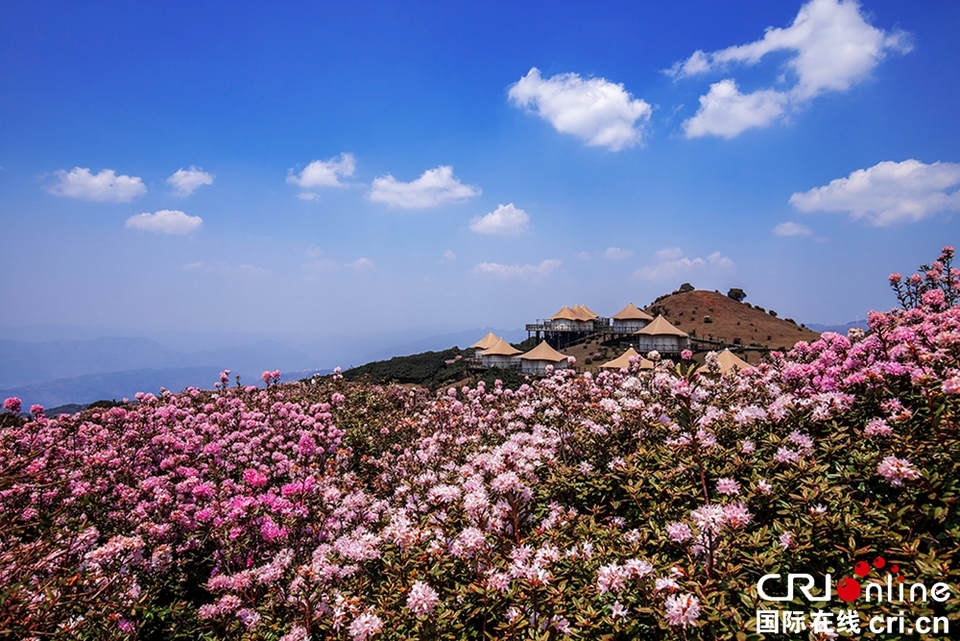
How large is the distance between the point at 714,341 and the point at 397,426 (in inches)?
2119

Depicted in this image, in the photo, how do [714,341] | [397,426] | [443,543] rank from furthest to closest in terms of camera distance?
[714,341], [397,426], [443,543]

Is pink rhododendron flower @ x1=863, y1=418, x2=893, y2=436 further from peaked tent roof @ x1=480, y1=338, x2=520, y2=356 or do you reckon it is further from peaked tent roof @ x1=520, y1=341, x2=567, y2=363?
peaked tent roof @ x1=480, y1=338, x2=520, y2=356

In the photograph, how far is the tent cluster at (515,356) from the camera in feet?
146

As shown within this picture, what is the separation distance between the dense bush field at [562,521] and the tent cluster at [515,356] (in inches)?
1484

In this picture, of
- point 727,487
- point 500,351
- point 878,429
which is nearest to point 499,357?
point 500,351

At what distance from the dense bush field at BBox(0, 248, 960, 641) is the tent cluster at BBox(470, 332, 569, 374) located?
37698 millimetres

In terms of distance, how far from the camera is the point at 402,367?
49531 mm

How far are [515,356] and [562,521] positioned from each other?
1773 inches

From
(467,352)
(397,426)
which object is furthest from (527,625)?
(467,352)

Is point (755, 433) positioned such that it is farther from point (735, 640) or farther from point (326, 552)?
point (326, 552)

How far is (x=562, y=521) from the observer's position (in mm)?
3604

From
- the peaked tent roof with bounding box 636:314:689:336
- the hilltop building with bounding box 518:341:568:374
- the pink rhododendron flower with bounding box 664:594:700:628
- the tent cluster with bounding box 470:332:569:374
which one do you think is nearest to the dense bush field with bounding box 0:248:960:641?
the pink rhododendron flower with bounding box 664:594:700:628

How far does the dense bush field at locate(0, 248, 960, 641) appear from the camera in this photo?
8.84 feet

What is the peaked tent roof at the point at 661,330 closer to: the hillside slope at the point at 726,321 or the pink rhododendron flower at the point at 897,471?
the hillside slope at the point at 726,321
